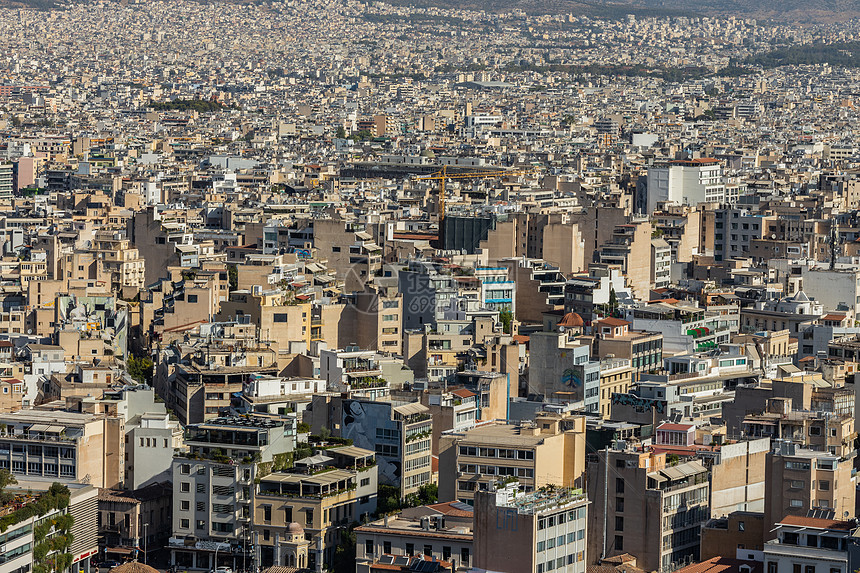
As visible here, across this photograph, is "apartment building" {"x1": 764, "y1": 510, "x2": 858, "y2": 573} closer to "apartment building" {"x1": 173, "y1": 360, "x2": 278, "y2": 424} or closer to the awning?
the awning

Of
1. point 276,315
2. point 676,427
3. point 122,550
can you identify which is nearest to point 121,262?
point 276,315

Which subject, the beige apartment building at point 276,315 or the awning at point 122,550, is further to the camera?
the beige apartment building at point 276,315

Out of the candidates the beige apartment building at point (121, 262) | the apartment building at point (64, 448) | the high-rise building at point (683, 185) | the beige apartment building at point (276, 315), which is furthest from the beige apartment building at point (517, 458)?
the high-rise building at point (683, 185)

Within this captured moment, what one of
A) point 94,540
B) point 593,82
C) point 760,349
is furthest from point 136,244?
point 593,82

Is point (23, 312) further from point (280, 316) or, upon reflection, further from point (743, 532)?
point (743, 532)

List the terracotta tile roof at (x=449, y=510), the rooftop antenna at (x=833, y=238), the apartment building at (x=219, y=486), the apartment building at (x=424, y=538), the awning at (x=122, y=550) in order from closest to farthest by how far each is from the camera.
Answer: the apartment building at (x=424, y=538) → the terracotta tile roof at (x=449, y=510) → the apartment building at (x=219, y=486) → the awning at (x=122, y=550) → the rooftop antenna at (x=833, y=238)

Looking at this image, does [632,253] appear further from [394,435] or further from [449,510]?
[449,510]

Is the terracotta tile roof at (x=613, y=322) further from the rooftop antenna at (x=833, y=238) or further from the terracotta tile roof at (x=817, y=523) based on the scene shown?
the rooftop antenna at (x=833, y=238)
